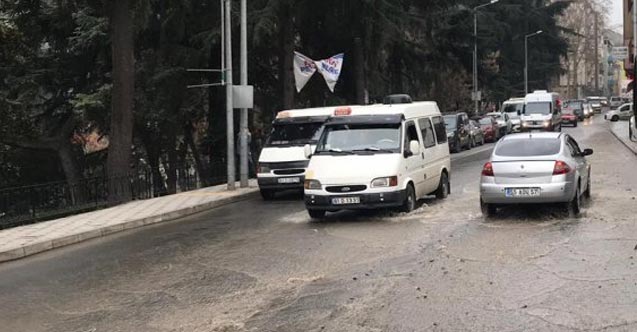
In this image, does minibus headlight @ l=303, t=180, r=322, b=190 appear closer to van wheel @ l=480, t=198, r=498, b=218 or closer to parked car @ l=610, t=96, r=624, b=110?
van wheel @ l=480, t=198, r=498, b=218

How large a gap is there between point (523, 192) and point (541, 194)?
29 cm

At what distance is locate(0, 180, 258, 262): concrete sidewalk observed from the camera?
11.8m

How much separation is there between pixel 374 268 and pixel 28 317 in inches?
156

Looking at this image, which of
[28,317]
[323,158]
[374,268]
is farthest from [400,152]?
[28,317]

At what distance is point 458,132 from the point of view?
110 ft

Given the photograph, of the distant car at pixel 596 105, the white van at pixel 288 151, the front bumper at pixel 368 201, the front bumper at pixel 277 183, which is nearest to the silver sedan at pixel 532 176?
the front bumper at pixel 368 201

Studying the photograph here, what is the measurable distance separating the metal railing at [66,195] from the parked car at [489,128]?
23246 mm

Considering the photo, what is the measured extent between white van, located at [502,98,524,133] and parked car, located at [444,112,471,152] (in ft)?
35.6

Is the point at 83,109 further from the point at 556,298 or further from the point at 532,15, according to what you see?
the point at 532,15

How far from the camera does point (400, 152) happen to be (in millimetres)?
13289

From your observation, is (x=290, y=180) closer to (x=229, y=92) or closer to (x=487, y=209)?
(x=229, y=92)

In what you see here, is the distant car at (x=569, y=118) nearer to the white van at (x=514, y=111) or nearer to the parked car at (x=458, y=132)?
the white van at (x=514, y=111)

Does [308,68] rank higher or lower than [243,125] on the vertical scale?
higher

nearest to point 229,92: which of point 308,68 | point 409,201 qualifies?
point 308,68
